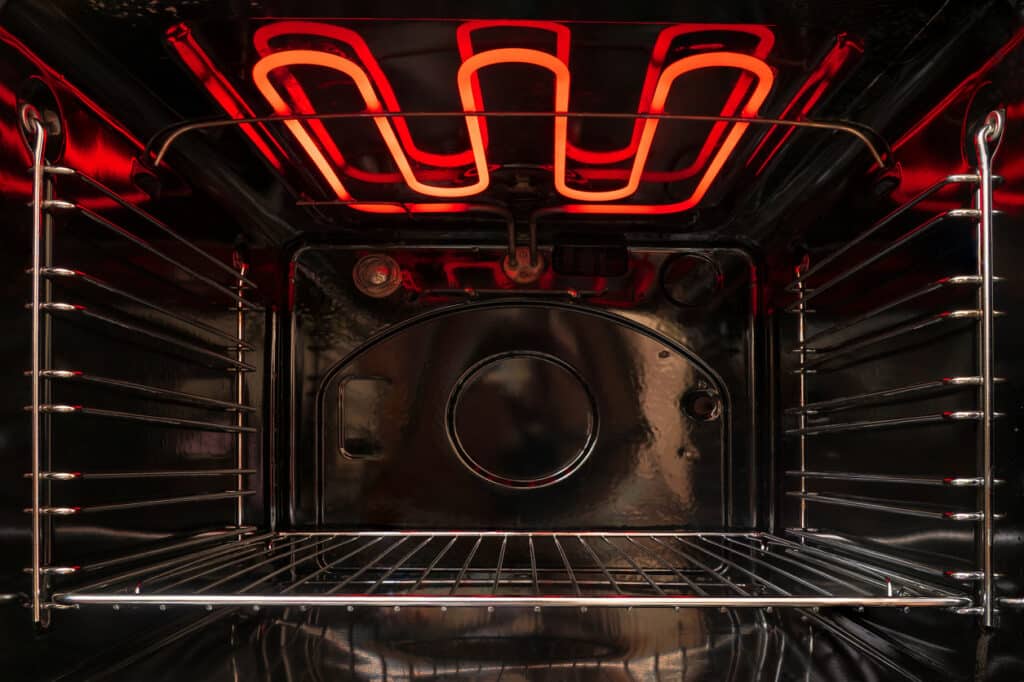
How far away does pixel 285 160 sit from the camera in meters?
1.14

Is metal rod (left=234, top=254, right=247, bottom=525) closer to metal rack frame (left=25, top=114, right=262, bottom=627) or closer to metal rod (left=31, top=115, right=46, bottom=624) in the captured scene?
metal rack frame (left=25, top=114, right=262, bottom=627)

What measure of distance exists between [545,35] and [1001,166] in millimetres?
469

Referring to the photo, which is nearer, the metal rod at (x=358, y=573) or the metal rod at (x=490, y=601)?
the metal rod at (x=490, y=601)

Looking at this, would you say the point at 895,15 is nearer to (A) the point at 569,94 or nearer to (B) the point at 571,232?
(A) the point at 569,94

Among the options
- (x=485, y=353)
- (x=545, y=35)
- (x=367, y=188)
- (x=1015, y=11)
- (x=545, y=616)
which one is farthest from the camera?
(x=485, y=353)

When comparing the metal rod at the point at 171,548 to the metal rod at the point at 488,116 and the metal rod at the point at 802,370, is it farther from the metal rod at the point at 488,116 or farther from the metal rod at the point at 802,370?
the metal rod at the point at 802,370

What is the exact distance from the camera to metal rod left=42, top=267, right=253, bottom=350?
0.77 meters

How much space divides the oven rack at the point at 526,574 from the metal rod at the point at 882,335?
0.84 ft

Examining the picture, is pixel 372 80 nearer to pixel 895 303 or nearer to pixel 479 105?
pixel 479 105

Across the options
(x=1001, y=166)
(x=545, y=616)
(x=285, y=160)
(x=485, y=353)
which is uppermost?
(x=285, y=160)

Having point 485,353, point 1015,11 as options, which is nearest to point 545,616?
point 485,353

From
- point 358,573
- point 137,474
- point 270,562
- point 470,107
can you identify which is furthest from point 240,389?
point 470,107

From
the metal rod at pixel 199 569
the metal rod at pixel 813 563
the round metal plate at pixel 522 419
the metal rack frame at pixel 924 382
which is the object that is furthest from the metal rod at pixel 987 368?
the metal rod at pixel 199 569

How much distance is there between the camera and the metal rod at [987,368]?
749mm
